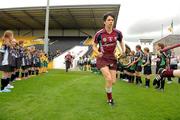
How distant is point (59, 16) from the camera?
4994 cm

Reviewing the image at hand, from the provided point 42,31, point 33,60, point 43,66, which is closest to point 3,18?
point 42,31

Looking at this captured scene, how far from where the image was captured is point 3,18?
5344 centimetres

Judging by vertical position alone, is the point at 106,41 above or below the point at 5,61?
above

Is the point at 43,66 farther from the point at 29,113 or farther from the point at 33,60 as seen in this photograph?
the point at 29,113

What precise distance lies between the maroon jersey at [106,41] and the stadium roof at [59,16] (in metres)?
35.7

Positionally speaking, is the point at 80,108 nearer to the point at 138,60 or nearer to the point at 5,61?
the point at 5,61

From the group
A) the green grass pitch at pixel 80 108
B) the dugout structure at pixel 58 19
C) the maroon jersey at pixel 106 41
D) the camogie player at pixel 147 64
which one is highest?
the dugout structure at pixel 58 19

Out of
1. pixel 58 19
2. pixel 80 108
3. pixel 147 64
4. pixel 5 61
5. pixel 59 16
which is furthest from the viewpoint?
pixel 58 19

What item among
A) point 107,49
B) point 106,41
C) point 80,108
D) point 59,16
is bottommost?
point 80,108

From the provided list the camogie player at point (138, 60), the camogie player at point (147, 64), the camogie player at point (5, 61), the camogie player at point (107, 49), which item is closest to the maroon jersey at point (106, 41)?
the camogie player at point (107, 49)

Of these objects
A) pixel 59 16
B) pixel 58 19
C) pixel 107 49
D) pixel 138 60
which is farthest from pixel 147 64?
pixel 58 19

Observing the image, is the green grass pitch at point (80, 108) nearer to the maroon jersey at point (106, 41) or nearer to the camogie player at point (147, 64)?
the maroon jersey at point (106, 41)

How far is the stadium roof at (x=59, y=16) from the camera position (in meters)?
45.1

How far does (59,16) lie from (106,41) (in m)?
42.8
